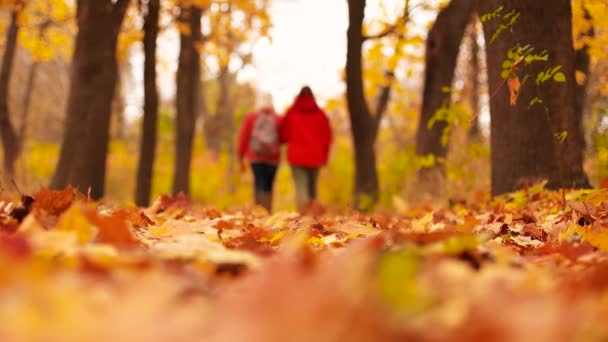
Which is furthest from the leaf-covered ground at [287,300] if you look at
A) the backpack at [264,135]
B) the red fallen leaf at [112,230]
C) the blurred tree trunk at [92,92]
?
the backpack at [264,135]

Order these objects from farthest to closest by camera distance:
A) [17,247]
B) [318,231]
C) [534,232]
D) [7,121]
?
[7,121]
[534,232]
[318,231]
[17,247]

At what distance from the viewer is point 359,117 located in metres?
9.25

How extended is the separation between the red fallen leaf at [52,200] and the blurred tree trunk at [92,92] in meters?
5.11

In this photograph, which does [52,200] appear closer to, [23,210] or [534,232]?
[23,210]

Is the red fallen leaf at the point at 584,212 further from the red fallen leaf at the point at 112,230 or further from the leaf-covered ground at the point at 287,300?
the red fallen leaf at the point at 112,230

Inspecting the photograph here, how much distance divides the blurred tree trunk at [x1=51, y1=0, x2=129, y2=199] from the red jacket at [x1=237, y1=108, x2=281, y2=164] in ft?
5.52

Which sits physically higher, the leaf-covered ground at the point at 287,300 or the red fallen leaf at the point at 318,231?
the leaf-covered ground at the point at 287,300

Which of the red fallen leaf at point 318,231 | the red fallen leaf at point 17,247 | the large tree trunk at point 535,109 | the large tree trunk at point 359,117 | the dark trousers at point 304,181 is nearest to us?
the red fallen leaf at point 17,247

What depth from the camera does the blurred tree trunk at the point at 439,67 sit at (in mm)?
8773

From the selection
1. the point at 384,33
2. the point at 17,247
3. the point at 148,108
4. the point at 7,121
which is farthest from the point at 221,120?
the point at 17,247

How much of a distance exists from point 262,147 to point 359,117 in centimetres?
152

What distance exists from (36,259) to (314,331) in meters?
0.73

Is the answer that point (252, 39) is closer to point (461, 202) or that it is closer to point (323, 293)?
point (461, 202)

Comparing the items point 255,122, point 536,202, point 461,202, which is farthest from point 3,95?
point 536,202
